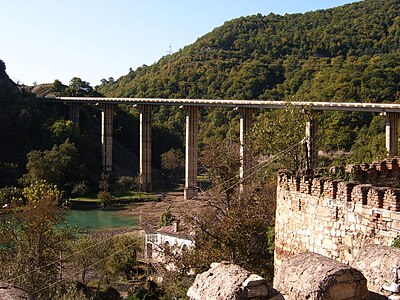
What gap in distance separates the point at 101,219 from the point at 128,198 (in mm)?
14161

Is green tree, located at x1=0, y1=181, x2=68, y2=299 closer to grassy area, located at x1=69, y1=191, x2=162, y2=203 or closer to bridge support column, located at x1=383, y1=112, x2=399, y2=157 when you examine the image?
bridge support column, located at x1=383, y1=112, x2=399, y2=157

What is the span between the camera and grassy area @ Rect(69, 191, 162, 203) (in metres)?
72.9

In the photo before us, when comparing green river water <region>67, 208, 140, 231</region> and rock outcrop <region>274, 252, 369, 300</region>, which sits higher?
rock outcrop <region>274, 252, 369, 300</region>

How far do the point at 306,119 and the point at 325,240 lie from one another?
15.4 meters

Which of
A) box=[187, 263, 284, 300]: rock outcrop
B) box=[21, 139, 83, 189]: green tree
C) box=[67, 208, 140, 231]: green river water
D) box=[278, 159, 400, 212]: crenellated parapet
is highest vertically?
box=[278, 159, 400, 212]: crenellated parapet

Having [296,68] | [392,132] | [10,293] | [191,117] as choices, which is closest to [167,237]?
[392,132]

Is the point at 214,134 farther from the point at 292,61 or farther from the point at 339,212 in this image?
the point at 339,212

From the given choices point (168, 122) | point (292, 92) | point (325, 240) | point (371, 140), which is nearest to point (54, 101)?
point (168, 122)

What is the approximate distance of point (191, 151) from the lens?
240ft

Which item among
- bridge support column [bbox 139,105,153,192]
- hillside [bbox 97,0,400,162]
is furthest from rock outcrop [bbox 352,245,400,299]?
bridge support column [bbox 139,105,153,192]

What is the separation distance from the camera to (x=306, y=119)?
25.5m

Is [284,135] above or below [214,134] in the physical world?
above

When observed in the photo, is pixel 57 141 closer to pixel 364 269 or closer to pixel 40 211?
pixel 40 211

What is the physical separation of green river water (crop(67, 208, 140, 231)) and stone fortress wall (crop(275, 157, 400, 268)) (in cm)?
4211
